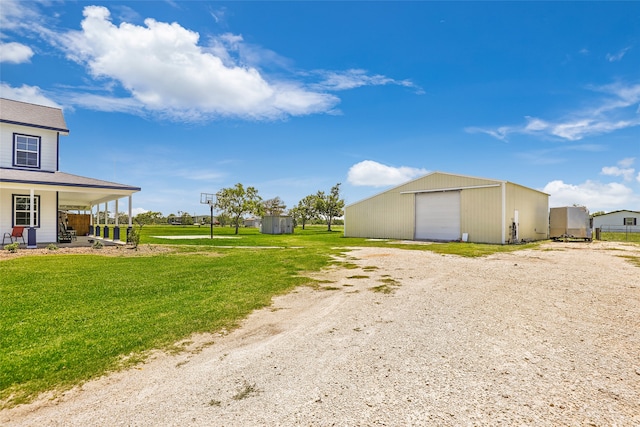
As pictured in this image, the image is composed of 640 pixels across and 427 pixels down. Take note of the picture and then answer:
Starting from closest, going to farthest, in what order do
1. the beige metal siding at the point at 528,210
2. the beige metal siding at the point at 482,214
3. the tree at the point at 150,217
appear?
1. the beige metal siding at the point at 482,214
2. the beige metal siding at the point at 528,210
3. the tree at the point at 150,217

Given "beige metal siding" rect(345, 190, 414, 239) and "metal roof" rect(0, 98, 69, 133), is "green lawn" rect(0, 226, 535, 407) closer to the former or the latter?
"metal roof" rect(0, 98, 69, 133)

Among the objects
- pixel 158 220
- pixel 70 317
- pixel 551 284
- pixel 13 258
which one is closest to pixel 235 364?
pixel 70 317

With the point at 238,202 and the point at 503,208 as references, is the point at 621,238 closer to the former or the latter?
the point at 503,208

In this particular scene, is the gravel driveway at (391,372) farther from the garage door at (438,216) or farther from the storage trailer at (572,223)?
the storage trailer at (572,223)

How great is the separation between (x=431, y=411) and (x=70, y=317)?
5.95 metres

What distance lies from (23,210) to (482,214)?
2703 cm

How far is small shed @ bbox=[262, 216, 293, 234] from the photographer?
38562 millimetres

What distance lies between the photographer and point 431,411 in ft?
8.80

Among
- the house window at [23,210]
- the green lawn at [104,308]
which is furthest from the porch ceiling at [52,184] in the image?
the green lawn at [104,308]

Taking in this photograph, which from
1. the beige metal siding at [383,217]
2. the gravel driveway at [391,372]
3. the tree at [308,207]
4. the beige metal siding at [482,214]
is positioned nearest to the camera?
the gravel driveway at [391,372]

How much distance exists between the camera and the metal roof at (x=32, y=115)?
58.1 ft

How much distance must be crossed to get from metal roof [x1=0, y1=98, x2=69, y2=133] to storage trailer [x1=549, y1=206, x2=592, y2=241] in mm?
35162

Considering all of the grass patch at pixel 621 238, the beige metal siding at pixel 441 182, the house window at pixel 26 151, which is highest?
the house window at pixel 26 151

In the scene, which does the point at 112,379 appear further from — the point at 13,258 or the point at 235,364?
the point at 13,258
